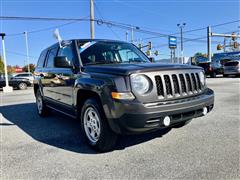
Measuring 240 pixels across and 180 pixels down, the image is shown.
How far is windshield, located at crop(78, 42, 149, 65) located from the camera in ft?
13.8

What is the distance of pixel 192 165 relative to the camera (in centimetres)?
299

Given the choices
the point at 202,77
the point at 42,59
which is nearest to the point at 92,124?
the point at 202,77

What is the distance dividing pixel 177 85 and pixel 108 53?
1.71m

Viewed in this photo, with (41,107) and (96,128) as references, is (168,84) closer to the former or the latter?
(96,128)

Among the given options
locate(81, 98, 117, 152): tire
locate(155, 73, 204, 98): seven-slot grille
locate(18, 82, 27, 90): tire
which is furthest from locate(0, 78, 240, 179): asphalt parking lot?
locate(18, 82, 27, 90): tire

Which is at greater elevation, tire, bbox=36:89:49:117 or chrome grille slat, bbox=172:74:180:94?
chrome grille slat, bbox=172:74:180:94

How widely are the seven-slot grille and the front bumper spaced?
14 cm

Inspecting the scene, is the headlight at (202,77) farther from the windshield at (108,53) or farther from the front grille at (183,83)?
the windshield at (108,53)

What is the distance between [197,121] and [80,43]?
3.09 m

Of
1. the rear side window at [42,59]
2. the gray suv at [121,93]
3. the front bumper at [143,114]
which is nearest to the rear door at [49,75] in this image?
the rear side window at [42,59]

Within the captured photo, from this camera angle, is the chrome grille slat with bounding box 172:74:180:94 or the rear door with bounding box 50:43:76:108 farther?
the rear door with bounding box 50:43:76:108

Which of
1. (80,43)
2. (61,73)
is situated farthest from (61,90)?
(80,43)

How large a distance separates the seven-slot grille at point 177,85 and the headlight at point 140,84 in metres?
0.17

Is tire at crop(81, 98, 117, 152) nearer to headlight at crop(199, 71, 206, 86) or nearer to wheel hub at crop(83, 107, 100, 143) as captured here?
wheel hub at crop(83, 107, 100, 143)
